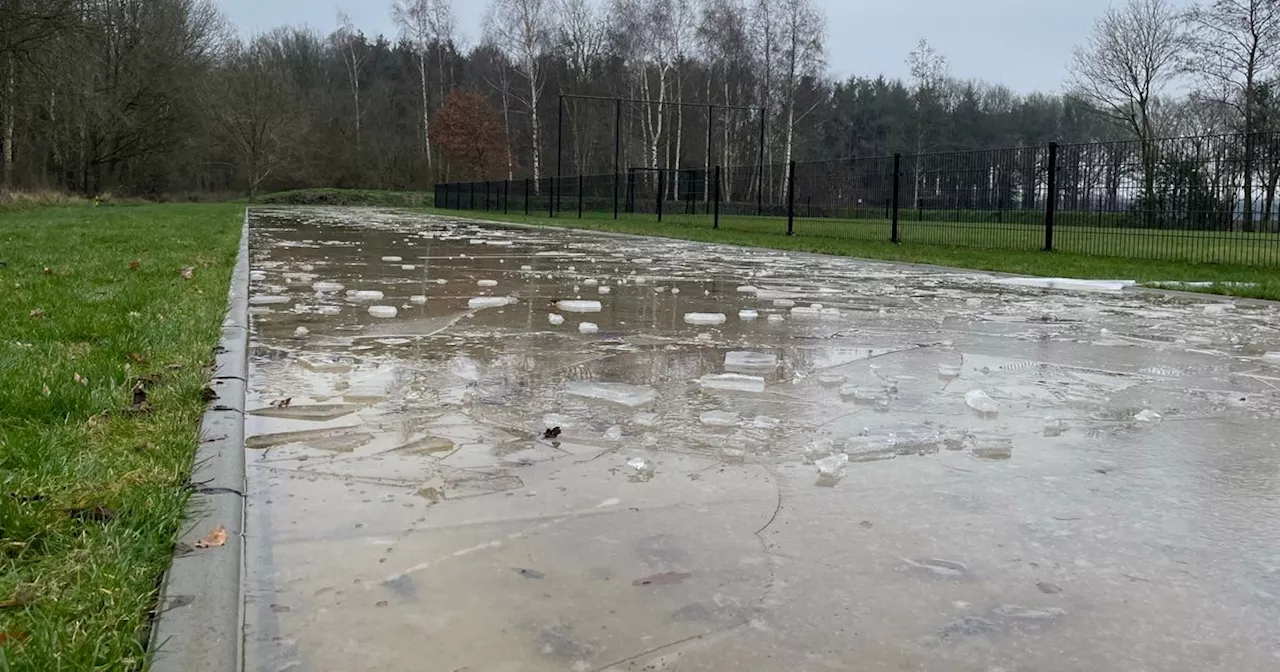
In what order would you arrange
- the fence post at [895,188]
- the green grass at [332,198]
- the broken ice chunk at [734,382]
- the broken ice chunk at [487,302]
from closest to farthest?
the broken ice chunk at [734,382], the broken ice chunk at [487,302], the fence post at [895,188], the green grass at [332,198]

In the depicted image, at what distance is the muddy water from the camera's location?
5.14 feet

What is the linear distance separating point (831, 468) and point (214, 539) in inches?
58.2

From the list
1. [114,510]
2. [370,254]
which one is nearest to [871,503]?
[114,510]

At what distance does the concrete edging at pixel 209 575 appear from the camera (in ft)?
4.58

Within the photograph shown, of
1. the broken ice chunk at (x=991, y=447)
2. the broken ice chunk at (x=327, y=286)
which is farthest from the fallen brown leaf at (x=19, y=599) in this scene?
the broken ice chunk at (x=327, y=286)

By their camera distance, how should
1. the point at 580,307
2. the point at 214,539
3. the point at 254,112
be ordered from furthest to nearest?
1. the point at 254,112
2. the point at 580,307
3. the point at 214,539

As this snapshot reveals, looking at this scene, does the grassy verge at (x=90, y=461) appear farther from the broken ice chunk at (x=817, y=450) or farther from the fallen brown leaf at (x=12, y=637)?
the broken ice chunk at (x=817, y=450)

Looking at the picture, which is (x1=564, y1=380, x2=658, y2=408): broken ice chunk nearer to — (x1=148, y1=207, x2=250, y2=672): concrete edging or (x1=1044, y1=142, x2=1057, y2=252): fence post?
(x1=148, y1=207, x2=250, y2=672): concrete edging

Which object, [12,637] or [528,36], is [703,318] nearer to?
[12,637]

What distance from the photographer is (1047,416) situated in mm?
3102

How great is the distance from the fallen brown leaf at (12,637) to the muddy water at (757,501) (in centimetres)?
34

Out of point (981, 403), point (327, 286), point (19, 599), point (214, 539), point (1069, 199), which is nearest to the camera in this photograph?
point (19, 599)

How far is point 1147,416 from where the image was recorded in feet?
10.1

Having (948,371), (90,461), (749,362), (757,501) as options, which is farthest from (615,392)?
(90,461)
